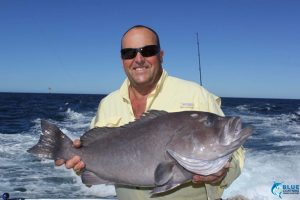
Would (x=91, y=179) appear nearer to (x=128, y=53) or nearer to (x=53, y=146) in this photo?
(x=53, y=146)

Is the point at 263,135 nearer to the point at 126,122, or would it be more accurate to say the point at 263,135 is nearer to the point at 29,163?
the point at 29,163

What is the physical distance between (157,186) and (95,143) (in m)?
0.81

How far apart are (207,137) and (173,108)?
0.60 m

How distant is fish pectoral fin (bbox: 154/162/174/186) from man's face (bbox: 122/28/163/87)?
3.03ft

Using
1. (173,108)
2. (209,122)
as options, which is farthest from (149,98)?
(209,122)

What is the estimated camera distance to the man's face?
395 centimetres

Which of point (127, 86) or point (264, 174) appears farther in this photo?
point (264, 174)

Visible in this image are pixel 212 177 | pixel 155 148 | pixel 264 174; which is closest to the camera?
pixel 212 177

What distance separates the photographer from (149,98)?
3.99 meters

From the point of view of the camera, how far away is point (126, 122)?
4027 mm

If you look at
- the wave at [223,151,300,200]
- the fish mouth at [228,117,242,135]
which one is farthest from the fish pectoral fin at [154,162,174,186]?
the wave at [223,151,300,200]

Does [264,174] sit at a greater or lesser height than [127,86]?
lesser

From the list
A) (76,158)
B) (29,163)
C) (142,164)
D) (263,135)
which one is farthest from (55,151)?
(263,135)

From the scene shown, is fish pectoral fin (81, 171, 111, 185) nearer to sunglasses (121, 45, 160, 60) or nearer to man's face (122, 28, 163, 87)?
man's face (122, 28, 163, 87)
